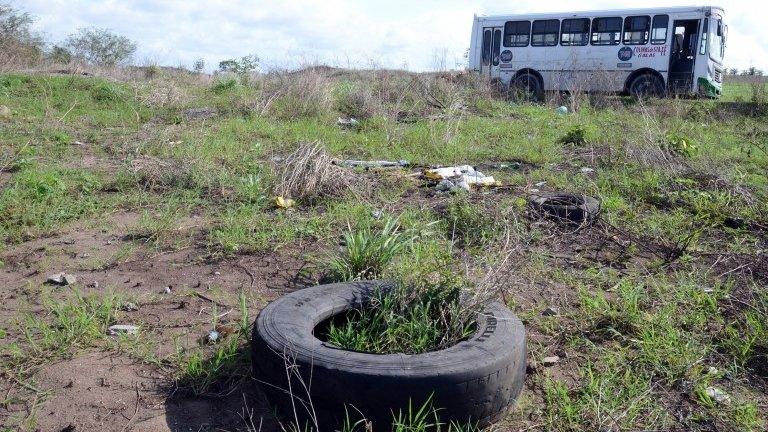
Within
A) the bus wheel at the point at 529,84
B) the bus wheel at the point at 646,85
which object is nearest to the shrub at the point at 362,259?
the bus wheel at the point at 529,84

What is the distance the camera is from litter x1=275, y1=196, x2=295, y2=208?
5.09m

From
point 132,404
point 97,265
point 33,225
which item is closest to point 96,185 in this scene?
point 33,225

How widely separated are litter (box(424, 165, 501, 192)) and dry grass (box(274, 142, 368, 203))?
2.64 feet

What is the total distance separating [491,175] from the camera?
664cm

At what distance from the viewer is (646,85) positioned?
16812mm

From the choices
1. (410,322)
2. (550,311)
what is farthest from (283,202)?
(410,322)

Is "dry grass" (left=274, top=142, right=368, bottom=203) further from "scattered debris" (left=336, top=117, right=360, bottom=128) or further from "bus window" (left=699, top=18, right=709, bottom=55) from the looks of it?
"bus window" (left=699, top=18, right=709, bottom=55)

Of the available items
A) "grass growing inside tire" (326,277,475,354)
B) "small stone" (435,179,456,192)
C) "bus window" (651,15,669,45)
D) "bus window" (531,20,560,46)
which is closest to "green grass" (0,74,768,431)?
"grass growing inside tire" (326,277,475,354)

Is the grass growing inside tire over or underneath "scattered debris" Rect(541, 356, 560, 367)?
over

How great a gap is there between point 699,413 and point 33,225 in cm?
441

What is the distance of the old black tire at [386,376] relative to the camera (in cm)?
215

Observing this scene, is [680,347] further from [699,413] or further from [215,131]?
[215,131]

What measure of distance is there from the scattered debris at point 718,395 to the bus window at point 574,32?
53.2 ft

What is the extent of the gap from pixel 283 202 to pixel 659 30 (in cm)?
1461
